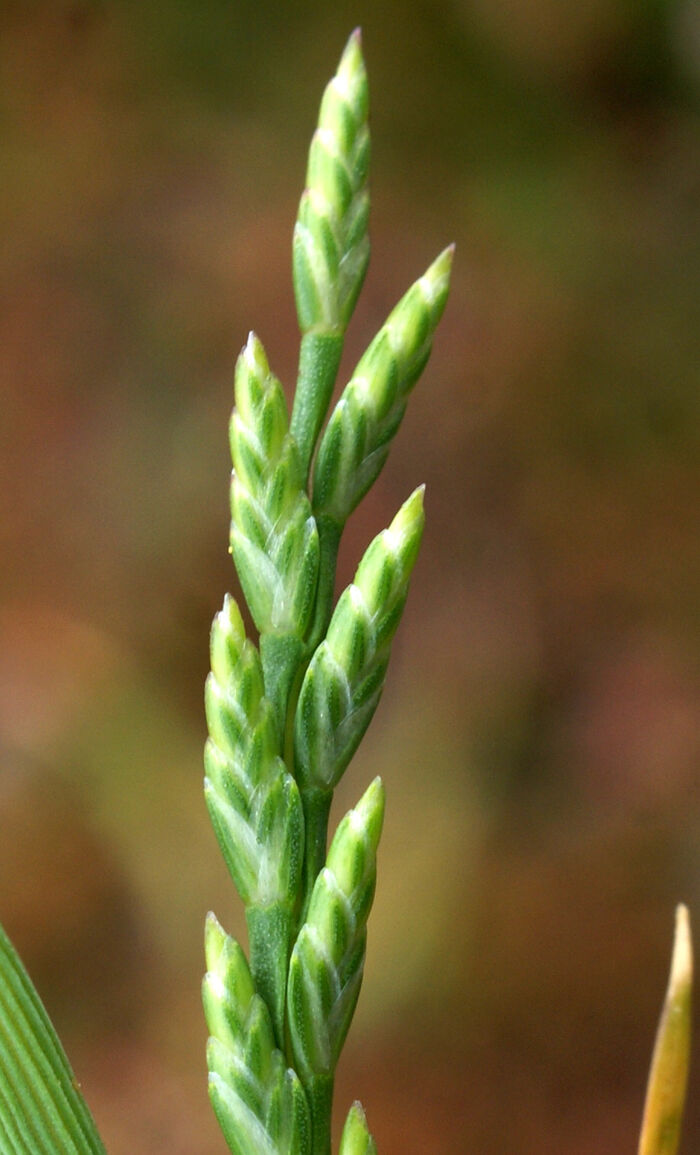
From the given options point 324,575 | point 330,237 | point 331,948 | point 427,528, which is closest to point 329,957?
point 331,948

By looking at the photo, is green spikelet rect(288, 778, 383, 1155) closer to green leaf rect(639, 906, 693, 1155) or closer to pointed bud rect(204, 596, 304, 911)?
pointed bud rect(204, 596, 304, 911)

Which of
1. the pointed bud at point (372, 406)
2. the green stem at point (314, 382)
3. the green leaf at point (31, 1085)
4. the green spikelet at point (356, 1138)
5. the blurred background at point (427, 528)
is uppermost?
the blurred background at point (427, 528)

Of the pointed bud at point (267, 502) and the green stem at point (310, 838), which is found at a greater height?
the pointed bud at point (267, 502)

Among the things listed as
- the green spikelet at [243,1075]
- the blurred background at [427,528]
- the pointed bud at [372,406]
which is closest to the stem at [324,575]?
the pointed bud at [372,406]

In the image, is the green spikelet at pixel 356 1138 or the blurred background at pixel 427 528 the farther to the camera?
the blurred background at pixel 427 528

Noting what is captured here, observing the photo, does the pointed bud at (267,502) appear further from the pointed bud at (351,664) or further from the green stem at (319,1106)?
the green stem at (319,1106)

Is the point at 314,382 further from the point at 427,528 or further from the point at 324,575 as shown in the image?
the point at 427,528

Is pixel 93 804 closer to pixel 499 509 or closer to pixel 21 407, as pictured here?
pixel 21 407
